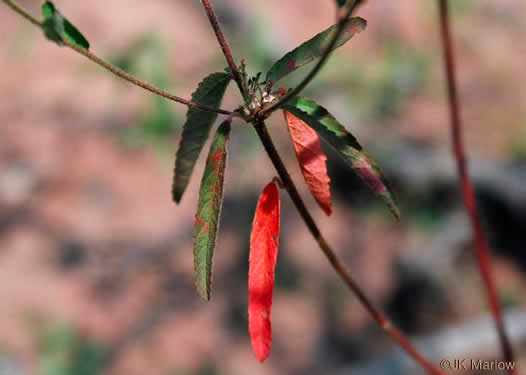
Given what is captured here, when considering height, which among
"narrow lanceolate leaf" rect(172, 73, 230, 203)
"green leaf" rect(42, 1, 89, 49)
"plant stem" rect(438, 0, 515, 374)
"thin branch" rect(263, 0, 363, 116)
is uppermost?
"green leaf" rect(42, 1, 89, 49)

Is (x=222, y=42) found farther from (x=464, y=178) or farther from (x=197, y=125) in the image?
(x=464, y=178)

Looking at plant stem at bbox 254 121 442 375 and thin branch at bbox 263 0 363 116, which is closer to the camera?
thin branch at bbox 263 0 363 116


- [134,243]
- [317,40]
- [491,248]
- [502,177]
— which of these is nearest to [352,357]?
[491,248]

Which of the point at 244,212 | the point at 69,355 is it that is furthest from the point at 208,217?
the point at 244,212

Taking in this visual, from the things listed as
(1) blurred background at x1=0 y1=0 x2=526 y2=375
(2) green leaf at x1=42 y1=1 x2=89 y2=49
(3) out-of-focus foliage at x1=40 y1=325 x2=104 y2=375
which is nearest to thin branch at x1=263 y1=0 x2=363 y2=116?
(2) green leaf at x1=42 y1=1 x2=89 y2=49

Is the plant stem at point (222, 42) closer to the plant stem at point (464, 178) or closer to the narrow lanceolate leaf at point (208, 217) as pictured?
the narrow lanceolate leaf at point (208, 217)

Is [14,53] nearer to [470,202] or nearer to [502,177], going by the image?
[502,177]

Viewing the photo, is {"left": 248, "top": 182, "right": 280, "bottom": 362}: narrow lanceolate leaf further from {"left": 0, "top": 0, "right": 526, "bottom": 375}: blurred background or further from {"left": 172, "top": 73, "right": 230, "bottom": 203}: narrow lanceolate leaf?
{"left": 0, "top": 0, "right": 526, "bottom": 375}: blurred background
